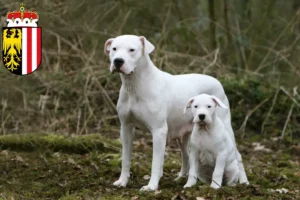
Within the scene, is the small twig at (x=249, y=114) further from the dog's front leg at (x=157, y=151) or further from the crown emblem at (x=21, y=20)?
the dog's front leg at (x=157, y=151)

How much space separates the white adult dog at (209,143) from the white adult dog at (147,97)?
0.30m

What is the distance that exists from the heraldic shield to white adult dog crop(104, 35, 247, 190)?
6.34 ft

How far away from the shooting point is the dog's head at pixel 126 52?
649cm

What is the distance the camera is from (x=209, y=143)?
6.72 meters

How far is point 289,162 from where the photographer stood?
967 centimetres

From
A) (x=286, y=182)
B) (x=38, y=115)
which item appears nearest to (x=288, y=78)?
(x=38, y=115)

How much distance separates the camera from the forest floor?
6.68 metres

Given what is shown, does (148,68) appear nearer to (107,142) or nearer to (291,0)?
(107,142)

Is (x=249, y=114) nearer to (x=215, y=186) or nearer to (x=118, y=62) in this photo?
(x=215, y=186)

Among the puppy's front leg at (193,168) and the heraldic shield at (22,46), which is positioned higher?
the heraldic shield at (22,46)

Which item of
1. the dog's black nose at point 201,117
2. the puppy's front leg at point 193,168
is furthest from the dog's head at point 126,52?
the puppy's front leg at point 193,168

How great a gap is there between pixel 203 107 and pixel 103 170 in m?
2.09

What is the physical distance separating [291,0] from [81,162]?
30.8 ft

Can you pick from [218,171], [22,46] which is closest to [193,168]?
[218,171]
